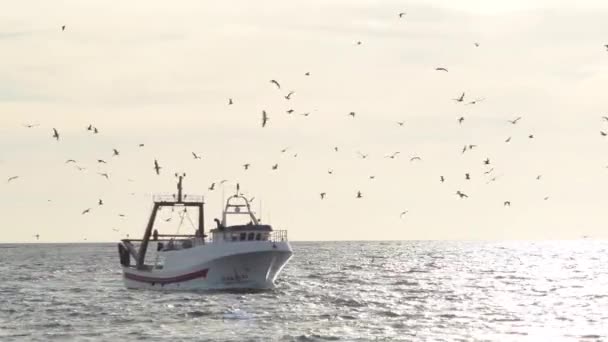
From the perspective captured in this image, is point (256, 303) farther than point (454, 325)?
Yes

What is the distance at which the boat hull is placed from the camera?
277 ft

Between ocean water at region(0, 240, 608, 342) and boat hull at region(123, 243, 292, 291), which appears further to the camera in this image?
boat hull at region(123, 243, 292, 291)

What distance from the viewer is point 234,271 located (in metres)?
85.0

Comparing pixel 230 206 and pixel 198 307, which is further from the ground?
pixel 230 206

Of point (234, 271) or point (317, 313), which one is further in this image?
point (234, 271)

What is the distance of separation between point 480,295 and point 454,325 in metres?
26.5

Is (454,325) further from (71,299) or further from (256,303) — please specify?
(71,299)

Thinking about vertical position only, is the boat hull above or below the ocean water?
above

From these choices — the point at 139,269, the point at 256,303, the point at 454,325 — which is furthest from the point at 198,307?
the point at 139,269

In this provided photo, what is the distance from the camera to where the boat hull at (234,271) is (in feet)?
277

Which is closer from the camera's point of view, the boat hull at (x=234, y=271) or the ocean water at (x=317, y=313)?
the ocean water at (x=317, y=313)

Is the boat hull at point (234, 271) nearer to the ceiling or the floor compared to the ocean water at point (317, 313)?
nearer to the ceiling

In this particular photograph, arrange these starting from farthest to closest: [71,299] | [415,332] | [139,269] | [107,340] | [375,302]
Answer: [139,269]
[71,299]
[375,302]
[415,332]
[107,340]

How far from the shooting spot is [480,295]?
8881 cm
